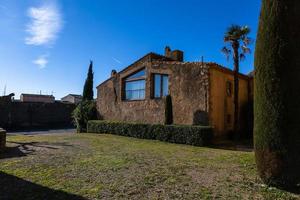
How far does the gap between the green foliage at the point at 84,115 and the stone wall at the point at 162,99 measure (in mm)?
919

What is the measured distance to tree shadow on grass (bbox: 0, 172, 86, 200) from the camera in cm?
543

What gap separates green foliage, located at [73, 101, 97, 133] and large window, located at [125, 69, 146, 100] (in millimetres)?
4700

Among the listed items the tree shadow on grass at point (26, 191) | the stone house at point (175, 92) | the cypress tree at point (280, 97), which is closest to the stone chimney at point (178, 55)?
the stone house at point (175, 92)

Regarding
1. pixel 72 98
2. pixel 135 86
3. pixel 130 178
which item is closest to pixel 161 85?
pixel 135 86

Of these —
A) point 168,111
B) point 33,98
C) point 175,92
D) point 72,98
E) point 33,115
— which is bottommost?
point 33,115

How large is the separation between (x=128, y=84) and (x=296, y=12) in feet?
54.7

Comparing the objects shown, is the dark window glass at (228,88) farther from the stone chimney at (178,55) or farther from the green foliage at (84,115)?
the green foliage at (84,115)

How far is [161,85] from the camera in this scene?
18641 mm

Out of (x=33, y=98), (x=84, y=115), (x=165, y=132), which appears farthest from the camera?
(x=33, y=98)

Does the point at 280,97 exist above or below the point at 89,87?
below

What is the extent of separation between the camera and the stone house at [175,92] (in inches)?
616

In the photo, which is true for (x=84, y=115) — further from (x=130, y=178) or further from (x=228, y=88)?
(x=130, y=178)

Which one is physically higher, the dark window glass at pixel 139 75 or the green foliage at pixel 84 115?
the dark window glass at pixel 139 75

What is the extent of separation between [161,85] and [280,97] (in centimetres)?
1310
